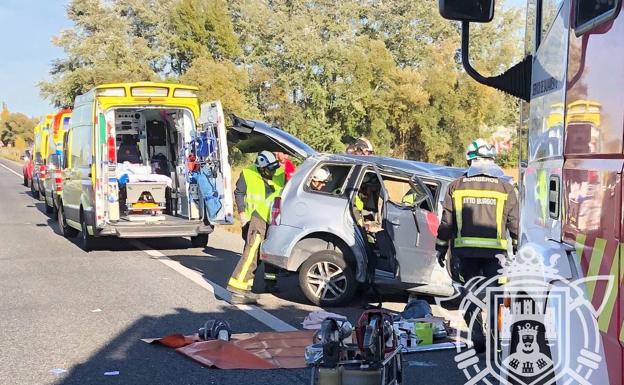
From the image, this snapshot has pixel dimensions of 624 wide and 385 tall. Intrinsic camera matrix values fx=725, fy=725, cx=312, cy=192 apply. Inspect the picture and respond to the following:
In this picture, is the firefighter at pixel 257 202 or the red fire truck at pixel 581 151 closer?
the red fire truck at pixel 581 151

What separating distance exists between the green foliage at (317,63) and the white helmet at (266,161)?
27.4 m

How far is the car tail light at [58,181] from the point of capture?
14844 mm

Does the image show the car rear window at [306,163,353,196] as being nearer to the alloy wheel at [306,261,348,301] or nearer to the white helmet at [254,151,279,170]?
the white helmet at [254,151,279,170]

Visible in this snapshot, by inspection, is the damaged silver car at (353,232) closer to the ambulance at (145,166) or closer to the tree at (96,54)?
the ambulance at (145,166)

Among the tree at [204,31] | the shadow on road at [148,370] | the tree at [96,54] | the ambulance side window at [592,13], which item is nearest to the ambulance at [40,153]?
the tree at [96,54]

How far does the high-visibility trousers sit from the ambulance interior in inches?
187

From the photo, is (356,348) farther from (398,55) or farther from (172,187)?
(398,55)

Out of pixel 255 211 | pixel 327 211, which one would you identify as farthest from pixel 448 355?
pixel 255 211

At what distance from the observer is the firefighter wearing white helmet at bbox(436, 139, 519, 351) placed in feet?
19.0

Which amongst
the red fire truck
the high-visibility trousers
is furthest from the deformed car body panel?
the red fire truck

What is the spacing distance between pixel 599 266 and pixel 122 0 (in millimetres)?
47094

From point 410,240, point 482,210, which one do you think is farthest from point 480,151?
point 410,240

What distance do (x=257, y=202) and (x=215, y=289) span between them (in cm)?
125

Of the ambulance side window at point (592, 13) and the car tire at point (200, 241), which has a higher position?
the ambulance side window at point (592, 13)
